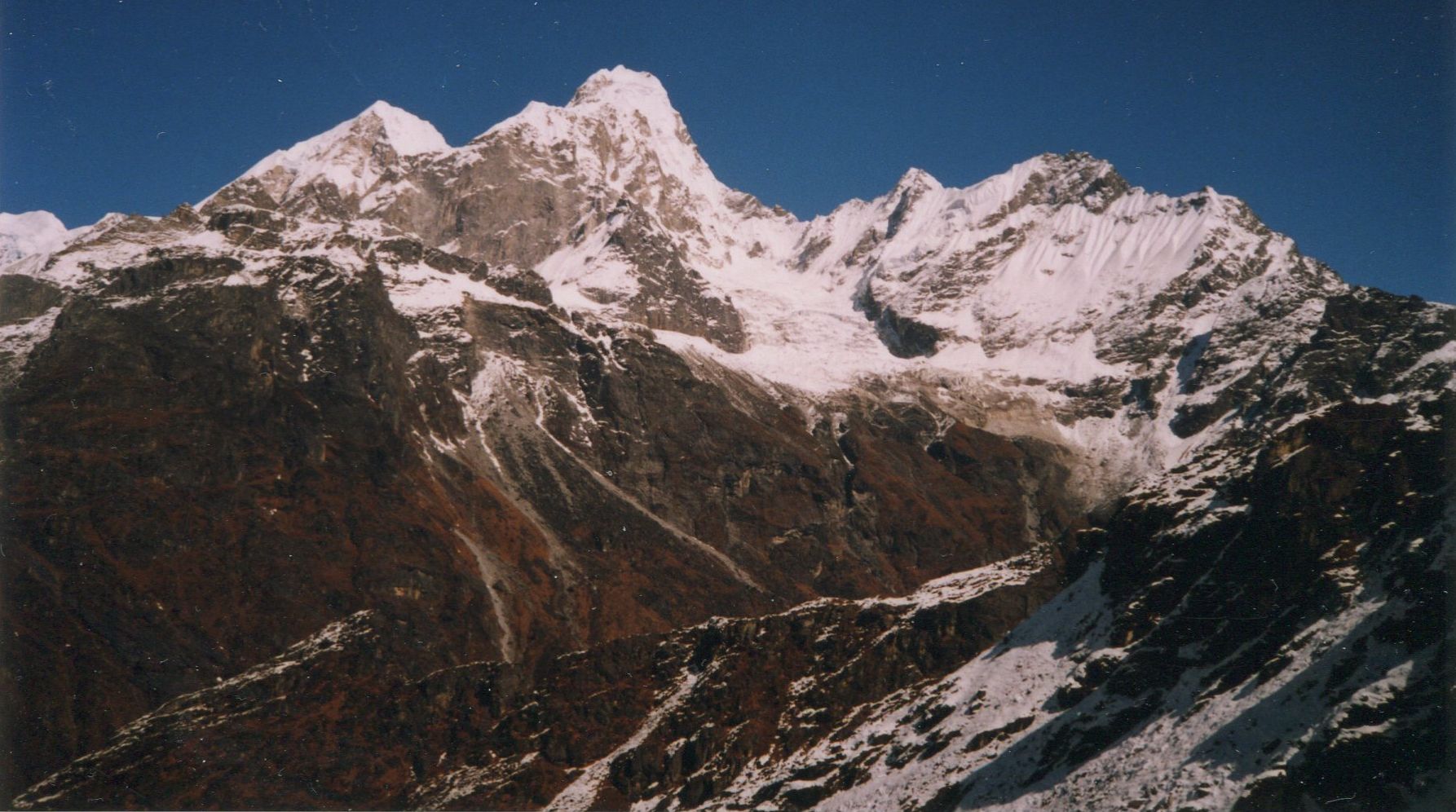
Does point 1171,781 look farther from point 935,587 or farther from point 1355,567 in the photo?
point 935,587

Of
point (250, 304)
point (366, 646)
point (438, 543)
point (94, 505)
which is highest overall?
point (250, 304)

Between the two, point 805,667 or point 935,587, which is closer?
point 805,667

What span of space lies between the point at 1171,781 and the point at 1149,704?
10.0 metres

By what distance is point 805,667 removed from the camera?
4405 inches

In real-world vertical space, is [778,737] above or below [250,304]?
below

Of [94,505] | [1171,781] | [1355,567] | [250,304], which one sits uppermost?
[250,304]

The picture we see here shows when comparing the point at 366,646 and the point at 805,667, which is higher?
the point at 366,646

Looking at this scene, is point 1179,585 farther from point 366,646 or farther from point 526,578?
point 526,578

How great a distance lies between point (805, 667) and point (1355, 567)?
55878mm

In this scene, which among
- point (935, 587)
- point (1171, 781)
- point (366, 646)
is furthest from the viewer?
point (366, 646)

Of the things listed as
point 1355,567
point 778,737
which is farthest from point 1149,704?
point 778,737

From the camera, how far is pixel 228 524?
162625 millimetres

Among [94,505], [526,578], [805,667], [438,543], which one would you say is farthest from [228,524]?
[805,667]

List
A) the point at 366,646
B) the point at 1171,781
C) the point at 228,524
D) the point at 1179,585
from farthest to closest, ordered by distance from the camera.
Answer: the point at 228,524
the point at 366,646
the point at 1179,585
the point at 1171,781
